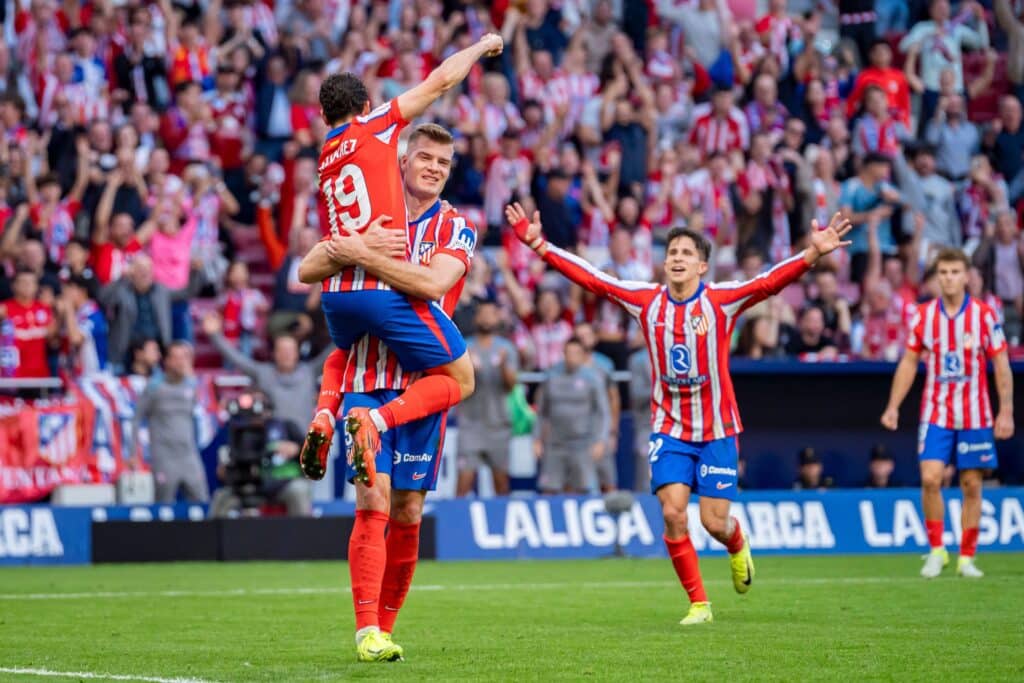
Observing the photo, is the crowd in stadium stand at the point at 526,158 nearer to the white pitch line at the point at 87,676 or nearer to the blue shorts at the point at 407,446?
the blue shorts at the point at 407,446

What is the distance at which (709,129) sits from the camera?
24109 mm

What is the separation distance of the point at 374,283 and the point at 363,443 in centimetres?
77

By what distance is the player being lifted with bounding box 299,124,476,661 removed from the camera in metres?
8.03

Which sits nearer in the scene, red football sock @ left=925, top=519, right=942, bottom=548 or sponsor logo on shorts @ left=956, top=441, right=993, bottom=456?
sponsor logo on shorts @ left=956, top=441, right=993, bottom=456

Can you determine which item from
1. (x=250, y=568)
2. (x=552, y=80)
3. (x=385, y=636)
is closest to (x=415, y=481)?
(x=385, y=636)

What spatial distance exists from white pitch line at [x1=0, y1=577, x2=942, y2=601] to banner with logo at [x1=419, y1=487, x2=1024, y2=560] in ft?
12.7

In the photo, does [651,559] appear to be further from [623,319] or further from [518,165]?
[518,165]

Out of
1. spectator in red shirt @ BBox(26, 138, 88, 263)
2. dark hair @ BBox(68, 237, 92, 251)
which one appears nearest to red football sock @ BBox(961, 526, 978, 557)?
dark hair @ BBox(68, 237, 92, 251)

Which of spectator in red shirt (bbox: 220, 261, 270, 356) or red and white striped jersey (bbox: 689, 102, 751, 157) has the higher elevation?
red and white striped jersey (bbox: 689, 102, 751, 157)

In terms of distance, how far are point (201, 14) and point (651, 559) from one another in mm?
11345

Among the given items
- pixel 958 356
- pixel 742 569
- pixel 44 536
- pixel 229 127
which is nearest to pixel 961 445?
pixel 958 356

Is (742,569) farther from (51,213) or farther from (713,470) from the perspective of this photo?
(51,213)

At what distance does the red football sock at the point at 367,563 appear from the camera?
8070 millimetres

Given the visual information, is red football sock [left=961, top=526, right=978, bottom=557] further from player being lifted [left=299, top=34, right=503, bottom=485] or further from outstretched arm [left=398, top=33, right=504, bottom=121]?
outstretched arm [left=398, top=33, right=504, bottom=121]
